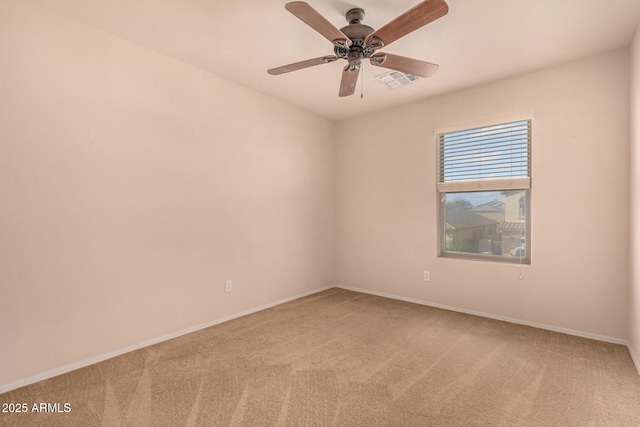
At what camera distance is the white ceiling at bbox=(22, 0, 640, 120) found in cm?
221

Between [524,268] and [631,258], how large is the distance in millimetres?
817

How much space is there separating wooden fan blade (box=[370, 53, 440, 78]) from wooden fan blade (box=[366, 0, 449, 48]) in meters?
0.17

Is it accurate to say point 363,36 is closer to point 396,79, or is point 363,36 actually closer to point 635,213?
point 396,79

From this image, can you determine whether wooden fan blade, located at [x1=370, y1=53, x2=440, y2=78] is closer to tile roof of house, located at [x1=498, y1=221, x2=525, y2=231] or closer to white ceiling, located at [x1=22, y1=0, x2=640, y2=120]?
white ceiling, located at [x1=22, y1=0, x2=640, y2=120]

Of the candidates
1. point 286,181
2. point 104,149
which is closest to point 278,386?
point 104,149

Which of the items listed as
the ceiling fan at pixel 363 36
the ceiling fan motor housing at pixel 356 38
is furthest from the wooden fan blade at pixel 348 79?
the ceiling fan motor housing at pixel 356 38

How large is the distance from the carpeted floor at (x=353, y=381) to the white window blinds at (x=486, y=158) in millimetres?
1555

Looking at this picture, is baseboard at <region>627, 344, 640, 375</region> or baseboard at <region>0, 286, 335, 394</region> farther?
baseboard at <region>627, 344, 640, 375</region>

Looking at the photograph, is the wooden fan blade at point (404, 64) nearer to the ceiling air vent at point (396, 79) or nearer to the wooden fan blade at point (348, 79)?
the wooden fan blade at point (348, 79)

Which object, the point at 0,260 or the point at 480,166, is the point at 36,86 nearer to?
the point at 0,260

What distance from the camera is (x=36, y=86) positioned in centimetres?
223

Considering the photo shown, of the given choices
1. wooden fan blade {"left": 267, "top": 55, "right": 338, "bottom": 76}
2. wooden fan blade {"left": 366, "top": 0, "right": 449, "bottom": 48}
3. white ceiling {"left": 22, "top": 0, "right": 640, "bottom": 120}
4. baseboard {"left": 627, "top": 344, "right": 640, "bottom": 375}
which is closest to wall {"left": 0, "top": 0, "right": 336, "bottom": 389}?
white ceiling {"left": 22, "top": 0, "right": 640, "bottom": 120}

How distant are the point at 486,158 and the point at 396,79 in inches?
53.8

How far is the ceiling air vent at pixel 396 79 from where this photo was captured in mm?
3237
